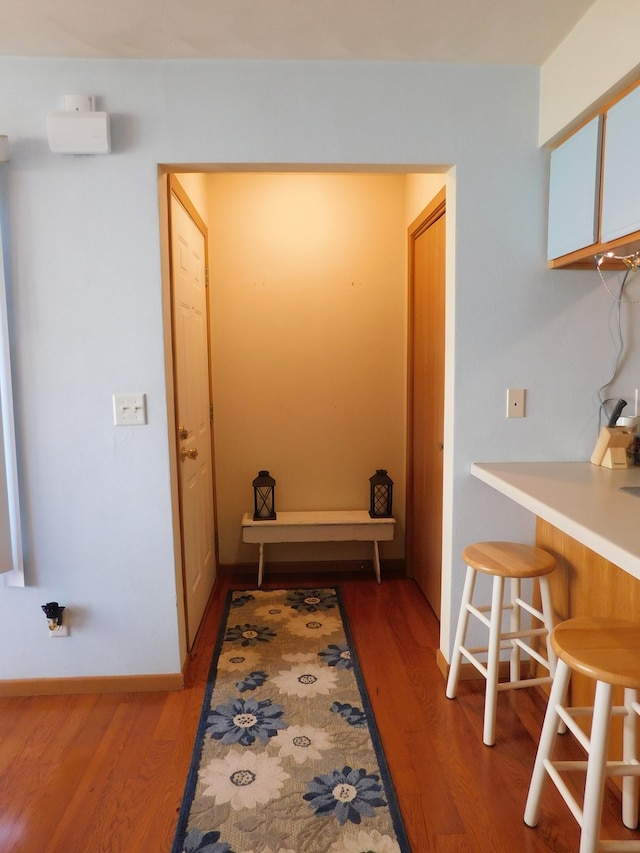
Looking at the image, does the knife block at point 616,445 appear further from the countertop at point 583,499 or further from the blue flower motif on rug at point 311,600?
the blue flower motif on rug at point 311,600

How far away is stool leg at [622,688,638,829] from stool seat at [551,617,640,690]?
0.70ft

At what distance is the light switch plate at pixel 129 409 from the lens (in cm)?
209

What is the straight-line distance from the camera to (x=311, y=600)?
121 inches

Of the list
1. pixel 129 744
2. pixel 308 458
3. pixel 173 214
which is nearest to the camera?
pixel 129 744

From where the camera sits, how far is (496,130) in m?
2.07

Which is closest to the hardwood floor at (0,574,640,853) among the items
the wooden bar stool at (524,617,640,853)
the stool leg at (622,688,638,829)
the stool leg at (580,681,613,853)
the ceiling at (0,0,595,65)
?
the stool leg at (622,688,638,829)

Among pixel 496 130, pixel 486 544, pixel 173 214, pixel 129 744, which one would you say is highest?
pixel 496 130

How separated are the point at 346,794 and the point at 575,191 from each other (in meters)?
2.11

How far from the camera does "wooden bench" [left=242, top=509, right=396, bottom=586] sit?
3.25 m

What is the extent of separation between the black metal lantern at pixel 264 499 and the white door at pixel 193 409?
0.88 ft

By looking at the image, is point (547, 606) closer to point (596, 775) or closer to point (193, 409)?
point (596, 775)

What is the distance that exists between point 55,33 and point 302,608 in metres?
2.68

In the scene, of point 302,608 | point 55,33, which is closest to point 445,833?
point 302,608

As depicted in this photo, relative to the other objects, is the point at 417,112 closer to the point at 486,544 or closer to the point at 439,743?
the point at 486,544
